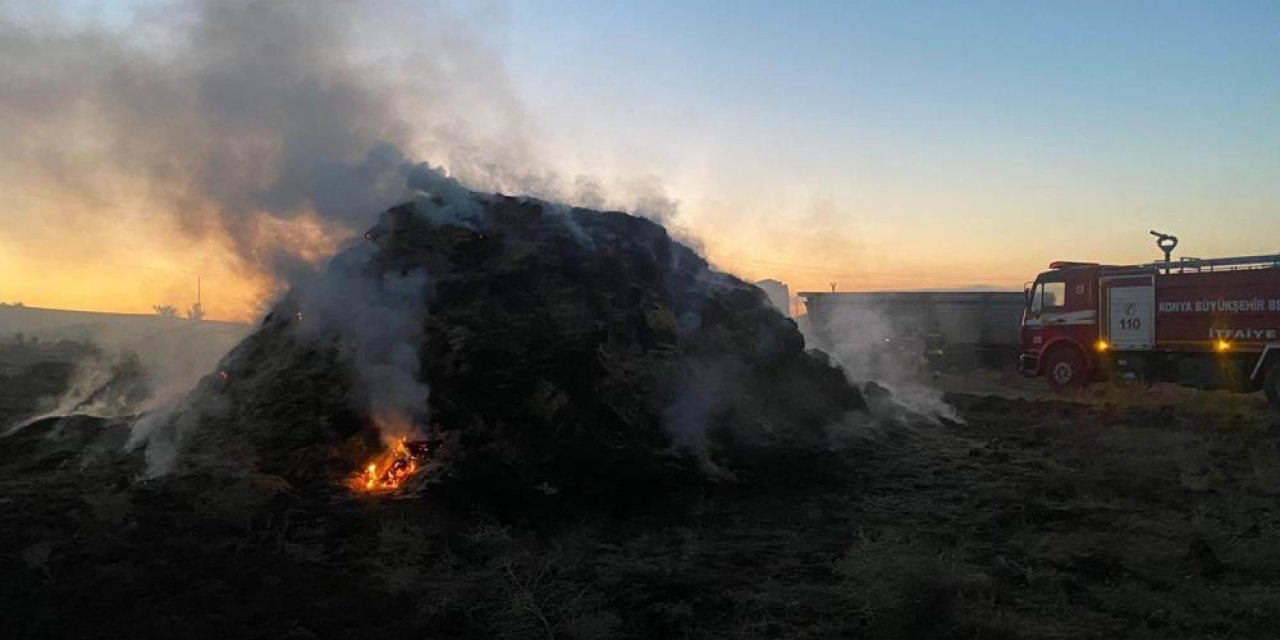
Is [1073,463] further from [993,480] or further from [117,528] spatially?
[117,528]

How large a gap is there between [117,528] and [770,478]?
8634 mm

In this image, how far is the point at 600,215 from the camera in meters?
16.7

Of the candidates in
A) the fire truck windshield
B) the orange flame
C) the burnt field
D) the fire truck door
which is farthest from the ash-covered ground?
the fire truck windshield

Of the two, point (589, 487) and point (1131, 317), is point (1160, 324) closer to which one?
point (1131, 317)

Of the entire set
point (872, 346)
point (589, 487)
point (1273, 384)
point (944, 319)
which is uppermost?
Answer: point (944, 319)

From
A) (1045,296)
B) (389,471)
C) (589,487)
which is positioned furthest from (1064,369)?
(389,471)

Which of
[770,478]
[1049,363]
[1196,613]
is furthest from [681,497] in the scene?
[1049,363]

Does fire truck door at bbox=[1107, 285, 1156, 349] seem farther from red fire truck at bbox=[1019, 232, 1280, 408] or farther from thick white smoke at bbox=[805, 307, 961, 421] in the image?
thick white smoke at bbox=[805, 307, 961, 421]

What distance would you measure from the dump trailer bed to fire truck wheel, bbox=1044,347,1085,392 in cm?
931

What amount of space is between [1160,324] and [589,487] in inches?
676

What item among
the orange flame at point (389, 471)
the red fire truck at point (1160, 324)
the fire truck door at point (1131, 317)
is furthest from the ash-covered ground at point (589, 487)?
the fire truck door at point (1131, 317)

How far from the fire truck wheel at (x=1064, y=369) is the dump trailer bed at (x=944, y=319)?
931 cm

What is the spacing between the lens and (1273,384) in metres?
18.4

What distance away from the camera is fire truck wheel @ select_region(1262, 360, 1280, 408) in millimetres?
18281
